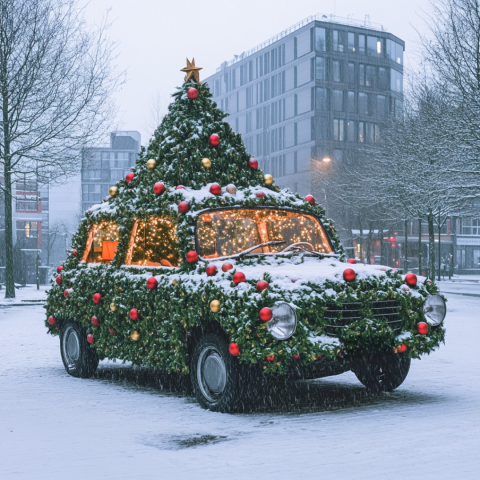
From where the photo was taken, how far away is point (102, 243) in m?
9.97

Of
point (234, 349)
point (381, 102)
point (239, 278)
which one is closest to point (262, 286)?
point (239, 278)

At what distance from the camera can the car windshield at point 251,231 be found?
8109 mm

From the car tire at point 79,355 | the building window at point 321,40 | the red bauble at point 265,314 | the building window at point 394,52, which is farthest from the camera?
the building window at point 394,52

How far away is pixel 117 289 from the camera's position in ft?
29.1

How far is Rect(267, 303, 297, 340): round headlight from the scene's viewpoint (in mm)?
6840

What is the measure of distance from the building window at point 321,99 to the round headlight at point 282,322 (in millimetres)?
75459

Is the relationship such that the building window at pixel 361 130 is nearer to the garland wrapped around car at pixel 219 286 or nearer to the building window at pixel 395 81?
the building window at pixel 395 81

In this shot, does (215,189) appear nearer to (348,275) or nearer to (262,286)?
(262,286)

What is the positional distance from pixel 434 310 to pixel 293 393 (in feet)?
5.71

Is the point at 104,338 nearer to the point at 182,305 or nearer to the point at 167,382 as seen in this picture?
the point at 167,382

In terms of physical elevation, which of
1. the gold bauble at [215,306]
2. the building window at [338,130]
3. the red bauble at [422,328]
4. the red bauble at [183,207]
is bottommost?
the red bauble at [422,328]

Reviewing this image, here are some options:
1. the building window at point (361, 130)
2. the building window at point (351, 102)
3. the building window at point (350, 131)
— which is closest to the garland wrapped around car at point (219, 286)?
the building window at point (350, 131)

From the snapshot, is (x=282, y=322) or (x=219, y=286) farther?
(x=219, y=286)

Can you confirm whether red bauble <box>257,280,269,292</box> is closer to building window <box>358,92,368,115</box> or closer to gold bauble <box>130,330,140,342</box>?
gold bauble <box>130,330,140,342</box>
